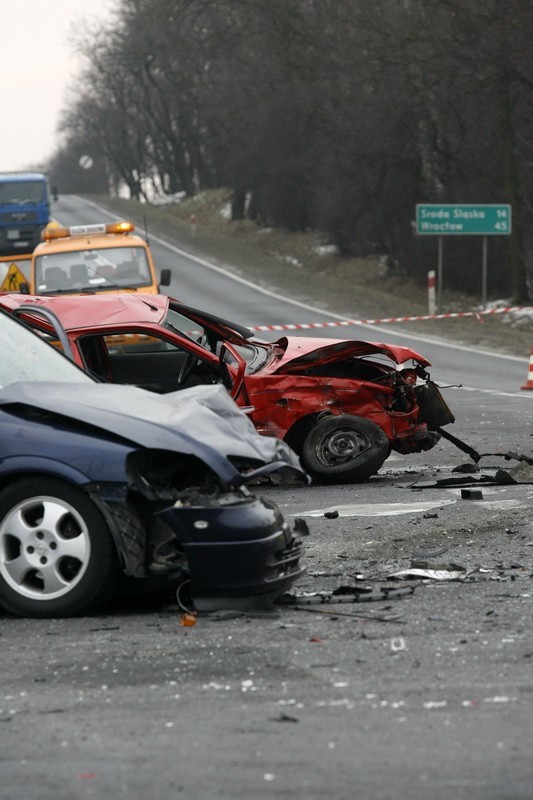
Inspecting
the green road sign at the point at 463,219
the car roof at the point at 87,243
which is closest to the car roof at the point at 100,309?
the car roof at the point at 87,243

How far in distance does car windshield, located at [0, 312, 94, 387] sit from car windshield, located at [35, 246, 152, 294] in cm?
1400

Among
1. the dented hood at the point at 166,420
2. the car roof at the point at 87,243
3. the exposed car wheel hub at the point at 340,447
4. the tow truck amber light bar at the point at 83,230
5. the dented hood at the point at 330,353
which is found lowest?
the exposed car wheel hub at the point at 340,447

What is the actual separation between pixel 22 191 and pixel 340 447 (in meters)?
38.8

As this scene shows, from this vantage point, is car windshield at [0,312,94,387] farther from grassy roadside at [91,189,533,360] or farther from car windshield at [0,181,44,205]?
car windshield at [0,181,44,205]

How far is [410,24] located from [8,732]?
3865 cm

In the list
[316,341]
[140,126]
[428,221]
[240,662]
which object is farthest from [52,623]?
[140,126]

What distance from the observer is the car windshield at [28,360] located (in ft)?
23.7

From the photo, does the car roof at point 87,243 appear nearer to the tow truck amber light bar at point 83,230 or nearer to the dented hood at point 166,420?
the tow truck amber light bar at point 83,230

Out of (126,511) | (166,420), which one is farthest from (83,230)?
(126,511)

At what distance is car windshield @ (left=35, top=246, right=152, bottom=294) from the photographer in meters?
22.2

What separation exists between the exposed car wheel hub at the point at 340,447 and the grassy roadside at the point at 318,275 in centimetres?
1463

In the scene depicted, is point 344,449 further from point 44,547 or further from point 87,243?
point 87,243

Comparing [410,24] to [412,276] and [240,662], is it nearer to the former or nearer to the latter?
[412,276]

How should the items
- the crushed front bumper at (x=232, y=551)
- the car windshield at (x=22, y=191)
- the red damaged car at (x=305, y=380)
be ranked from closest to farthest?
the crushed front bumper at (x=232, y=551) < the red damaged car at (x=305, y=380) < the car windshield at (x=22, y=191)
